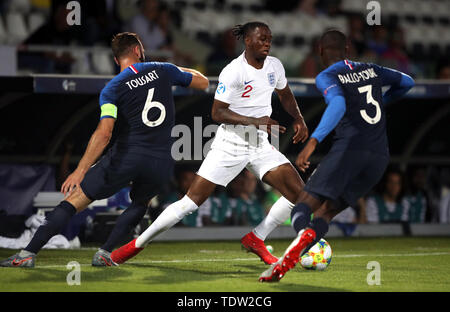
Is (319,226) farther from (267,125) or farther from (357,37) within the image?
(357,37)

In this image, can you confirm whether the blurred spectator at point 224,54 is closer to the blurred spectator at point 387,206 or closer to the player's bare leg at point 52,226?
the blurred spectator at point 387,206

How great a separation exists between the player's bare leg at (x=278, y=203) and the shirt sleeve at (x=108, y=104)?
1422 millimetres

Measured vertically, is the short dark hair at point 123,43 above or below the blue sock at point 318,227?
above

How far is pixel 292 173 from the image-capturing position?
7.28 meters

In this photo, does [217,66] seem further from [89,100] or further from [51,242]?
[51,242]

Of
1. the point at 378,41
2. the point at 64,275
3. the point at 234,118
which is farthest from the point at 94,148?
the point at 378,41

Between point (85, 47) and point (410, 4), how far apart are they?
10.2 m

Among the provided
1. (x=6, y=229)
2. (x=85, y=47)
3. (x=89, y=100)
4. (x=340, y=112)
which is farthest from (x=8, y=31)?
(x=340, y=112)

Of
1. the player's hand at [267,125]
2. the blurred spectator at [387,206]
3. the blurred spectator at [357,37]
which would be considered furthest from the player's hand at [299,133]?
the blurred spectator at [357,37]

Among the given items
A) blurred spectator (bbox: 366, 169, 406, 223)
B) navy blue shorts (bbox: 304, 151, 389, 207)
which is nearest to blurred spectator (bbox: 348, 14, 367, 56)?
blurred spectator (bbox: 366, 169, 406, 223)

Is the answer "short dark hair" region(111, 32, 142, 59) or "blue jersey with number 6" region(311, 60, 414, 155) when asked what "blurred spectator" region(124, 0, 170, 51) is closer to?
"short dark hair" region(111, 32, 142, 59)

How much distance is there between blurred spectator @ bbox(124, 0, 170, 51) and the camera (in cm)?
1386

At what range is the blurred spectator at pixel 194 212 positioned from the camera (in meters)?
12.2

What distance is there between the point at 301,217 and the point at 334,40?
4.60 feet
